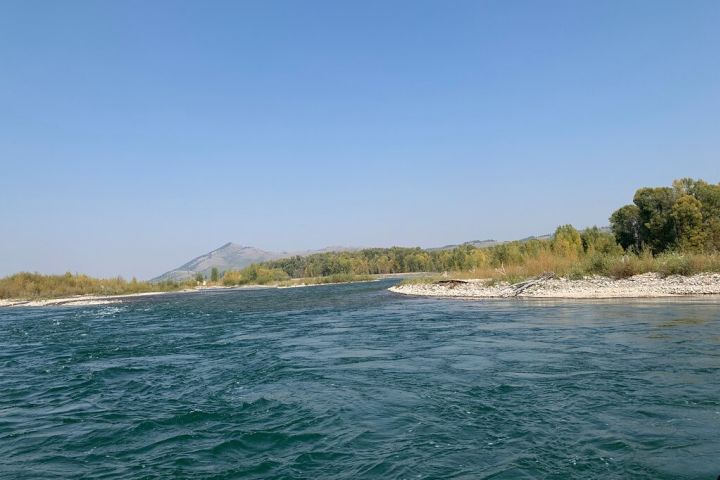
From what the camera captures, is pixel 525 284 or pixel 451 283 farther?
pixel 451 283

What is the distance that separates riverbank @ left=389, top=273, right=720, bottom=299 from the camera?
23.9 metres

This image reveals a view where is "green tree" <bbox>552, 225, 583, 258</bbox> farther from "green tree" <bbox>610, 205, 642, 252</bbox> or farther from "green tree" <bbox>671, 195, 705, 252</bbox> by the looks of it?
"green tree" <bbox>671, 195, 705, 252</bbox>

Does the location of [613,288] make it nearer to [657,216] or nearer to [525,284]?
[525,284]

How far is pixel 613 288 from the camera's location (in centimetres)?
2708

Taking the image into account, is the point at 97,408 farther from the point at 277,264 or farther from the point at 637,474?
the point at 277,264

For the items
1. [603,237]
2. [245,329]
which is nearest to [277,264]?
[603,237]

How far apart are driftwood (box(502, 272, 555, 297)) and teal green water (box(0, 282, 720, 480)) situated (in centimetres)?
1406

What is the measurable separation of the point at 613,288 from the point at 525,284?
6244mm

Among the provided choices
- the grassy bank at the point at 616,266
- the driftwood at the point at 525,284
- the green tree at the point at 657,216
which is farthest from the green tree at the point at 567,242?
the driftwood at the point at 525,284

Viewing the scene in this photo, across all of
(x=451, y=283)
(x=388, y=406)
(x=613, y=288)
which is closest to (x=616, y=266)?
(x=613, y=288)

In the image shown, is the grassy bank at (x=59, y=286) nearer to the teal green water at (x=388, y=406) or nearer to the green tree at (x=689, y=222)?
the teal green water at (x=388, y=406)

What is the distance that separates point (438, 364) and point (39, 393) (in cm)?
943

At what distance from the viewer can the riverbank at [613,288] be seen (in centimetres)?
2388

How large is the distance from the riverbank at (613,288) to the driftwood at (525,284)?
0.09 m
